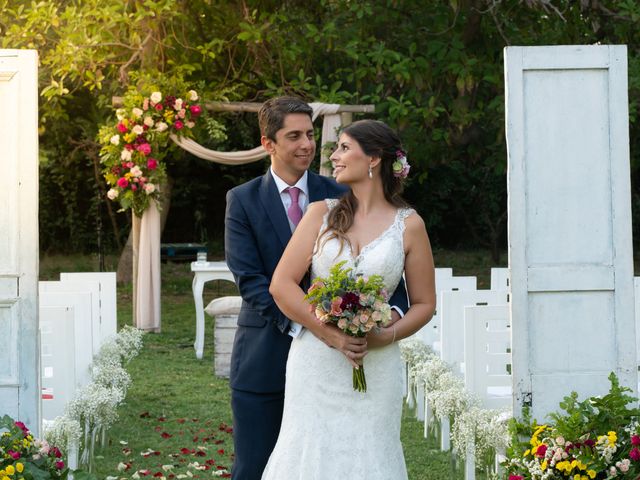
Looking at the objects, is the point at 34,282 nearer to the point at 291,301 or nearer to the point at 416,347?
the point at 291,301

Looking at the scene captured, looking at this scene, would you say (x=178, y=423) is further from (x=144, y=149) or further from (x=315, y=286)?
(x=144, y=149)

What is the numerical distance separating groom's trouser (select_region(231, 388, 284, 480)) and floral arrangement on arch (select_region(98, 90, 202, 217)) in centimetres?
938

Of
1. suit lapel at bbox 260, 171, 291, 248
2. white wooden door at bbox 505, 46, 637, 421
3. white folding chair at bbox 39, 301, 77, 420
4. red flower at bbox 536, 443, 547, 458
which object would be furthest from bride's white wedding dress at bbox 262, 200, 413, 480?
white folding chair at bbox 39, 301, 77, 420

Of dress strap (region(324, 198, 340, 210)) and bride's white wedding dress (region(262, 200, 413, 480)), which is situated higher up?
dress strap (region(324, 198, 340, 210))

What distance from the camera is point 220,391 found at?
32.9 feet

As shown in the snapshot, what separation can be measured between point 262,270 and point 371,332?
606mm

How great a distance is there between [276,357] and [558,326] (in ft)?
3.62

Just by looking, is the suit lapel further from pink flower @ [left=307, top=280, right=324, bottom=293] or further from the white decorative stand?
the white decorative stand

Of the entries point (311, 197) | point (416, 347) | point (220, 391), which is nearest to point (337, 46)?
point (220, 391)

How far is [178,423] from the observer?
8.61m

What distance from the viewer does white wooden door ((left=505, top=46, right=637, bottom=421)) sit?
14.4 ft

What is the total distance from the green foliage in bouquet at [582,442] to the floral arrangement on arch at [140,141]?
9.65 meters

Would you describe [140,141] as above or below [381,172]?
above

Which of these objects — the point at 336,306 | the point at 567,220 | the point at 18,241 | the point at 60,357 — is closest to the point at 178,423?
the point at 60,357
